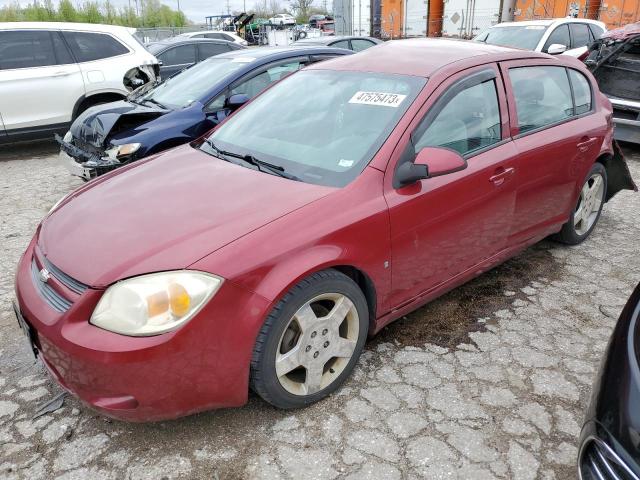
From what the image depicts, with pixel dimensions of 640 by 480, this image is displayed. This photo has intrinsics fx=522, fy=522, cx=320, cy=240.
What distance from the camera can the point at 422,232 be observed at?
2770 millimetres

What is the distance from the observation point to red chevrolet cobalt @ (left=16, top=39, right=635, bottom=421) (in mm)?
2072

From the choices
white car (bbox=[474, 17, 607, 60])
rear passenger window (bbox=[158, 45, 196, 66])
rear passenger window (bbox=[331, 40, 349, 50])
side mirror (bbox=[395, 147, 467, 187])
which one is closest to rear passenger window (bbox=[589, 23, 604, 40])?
white car (bbox=[474, 17, 607, 60])

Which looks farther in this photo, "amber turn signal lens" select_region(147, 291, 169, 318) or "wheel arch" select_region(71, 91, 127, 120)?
"wheel arch" select_region(71, 91, 127, 120)

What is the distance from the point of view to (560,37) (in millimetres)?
9203

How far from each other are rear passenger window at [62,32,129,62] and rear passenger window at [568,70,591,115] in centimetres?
650

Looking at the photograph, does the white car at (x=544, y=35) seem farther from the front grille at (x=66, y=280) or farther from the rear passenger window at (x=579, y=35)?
the front grille at (x=66, y=280)

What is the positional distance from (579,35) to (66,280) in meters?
10.2

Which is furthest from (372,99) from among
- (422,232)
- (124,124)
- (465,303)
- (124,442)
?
(124,124)

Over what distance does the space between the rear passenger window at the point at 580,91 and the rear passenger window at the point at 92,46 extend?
650cm

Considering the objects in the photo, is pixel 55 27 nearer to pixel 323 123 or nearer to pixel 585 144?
pixel 323 123

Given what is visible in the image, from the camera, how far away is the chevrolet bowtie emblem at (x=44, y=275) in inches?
91.2

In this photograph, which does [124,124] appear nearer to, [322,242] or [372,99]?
[372,99]

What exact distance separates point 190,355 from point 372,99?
1.72m

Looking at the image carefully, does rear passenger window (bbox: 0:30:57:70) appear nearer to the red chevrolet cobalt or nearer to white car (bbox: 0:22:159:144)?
white car (bbox: 0:22:159:144)
